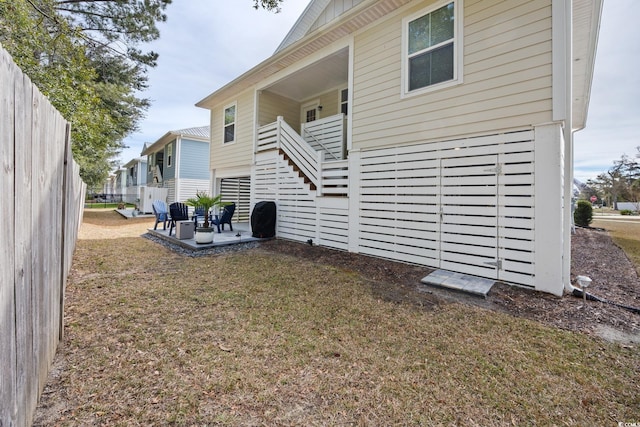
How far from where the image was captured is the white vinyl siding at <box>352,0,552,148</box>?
13.9ft

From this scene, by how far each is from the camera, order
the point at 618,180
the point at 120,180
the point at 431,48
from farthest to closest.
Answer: the point at 120,180 < the point at 618,180 < the point at 431,48

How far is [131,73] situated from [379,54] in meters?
10.9

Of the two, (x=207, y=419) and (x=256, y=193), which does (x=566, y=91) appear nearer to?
(x=207, y=419)

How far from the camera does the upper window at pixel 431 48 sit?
5.16 m

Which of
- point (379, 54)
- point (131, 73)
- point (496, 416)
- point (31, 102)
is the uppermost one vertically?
point (131, 73)

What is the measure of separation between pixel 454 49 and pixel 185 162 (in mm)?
16170

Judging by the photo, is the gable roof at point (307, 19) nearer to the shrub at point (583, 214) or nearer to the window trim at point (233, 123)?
the window trim at point (233, 123)

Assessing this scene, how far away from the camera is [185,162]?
17.1m

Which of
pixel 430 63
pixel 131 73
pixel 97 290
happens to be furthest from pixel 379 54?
pixel 131 73

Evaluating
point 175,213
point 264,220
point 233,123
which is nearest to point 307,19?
point 233,123

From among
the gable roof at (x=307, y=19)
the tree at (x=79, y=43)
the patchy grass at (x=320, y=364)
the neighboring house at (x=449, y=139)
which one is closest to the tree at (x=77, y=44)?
the tree at (x=79, y=43)

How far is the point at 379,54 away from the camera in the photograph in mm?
6211

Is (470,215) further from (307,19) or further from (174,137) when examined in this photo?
(174,137)

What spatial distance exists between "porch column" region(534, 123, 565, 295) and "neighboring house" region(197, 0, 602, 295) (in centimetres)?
1
